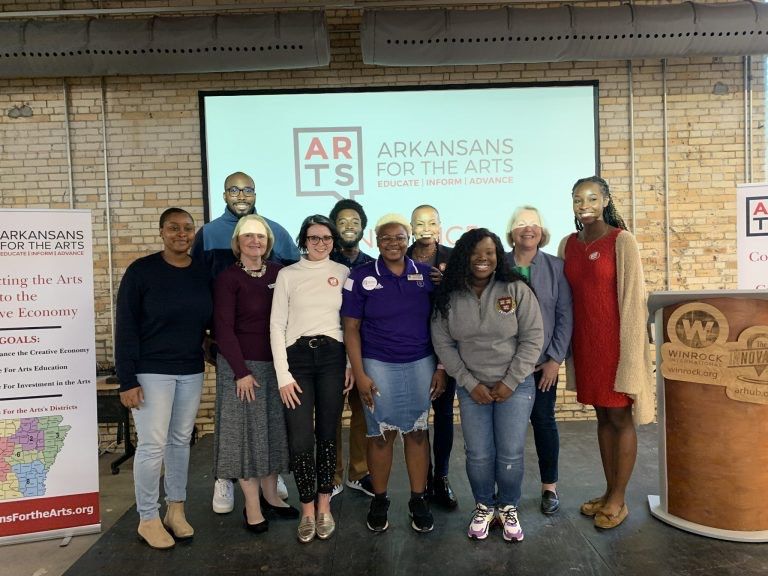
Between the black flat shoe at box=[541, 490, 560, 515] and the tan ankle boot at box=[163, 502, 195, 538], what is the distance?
203 cm

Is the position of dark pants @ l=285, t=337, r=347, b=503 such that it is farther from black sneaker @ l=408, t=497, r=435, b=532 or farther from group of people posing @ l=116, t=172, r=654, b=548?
black sneaker @ l=408, t=497, r=435, b=532

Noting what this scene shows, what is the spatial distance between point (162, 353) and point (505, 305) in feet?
5.83

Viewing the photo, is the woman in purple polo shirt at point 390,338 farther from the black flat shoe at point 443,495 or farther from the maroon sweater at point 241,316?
the black flat shoe at point 443,495

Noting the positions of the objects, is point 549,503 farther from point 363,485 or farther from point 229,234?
point 229,234

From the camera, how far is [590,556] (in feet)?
8.57

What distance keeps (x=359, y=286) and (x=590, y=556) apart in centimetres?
178

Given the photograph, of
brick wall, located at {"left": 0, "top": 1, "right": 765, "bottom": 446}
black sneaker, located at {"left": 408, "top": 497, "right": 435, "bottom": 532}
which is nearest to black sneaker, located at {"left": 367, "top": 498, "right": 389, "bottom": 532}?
black sneaker, located at {"left": 408, "top": 497, "right": 435, "bottom": 532}

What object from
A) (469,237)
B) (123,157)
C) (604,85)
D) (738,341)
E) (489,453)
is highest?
(604,85)

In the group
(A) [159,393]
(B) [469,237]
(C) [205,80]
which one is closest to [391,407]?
(B) [469,237]

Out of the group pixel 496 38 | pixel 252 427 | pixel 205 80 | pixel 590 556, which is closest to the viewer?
pixel 590 556

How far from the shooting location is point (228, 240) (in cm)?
354

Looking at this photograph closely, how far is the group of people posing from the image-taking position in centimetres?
266

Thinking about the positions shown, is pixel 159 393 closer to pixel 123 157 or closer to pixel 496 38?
pixel 123 157

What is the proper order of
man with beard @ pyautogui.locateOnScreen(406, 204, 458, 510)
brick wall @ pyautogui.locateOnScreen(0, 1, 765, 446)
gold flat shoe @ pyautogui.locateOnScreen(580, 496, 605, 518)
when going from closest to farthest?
gold flat shoe @ pyautogui.locateOnScreen(580, 496, 605, 518), man with beard @ pyautogui.locateOnScreen(406, 204, 458, 510), brick wall @ pyautogui.locateOnScreen(0, 1, 765, 446)
